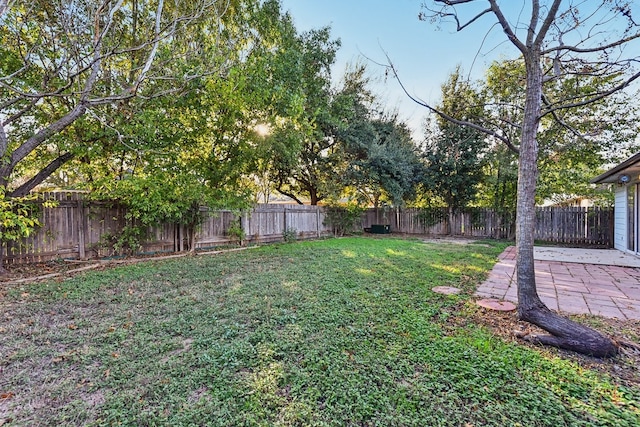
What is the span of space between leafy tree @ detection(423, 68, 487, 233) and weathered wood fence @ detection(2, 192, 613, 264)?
928 millimetres

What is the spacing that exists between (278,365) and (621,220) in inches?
419

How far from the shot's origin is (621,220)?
8.09 metres

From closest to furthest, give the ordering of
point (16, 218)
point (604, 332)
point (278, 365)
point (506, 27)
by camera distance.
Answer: point (278, 365) → point (604, 332) → point (506, 27) → point (16, 218)

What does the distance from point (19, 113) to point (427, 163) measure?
12.0 m

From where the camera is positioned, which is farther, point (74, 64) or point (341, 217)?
point (341, 217)

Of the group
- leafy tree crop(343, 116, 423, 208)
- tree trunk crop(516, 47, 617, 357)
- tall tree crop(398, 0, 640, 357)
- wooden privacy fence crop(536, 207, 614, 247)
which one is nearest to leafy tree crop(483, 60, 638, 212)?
wooden privacy fence crop(536, 207, 614, 247)

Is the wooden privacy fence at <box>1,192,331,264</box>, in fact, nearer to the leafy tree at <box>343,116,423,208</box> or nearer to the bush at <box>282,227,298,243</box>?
the bush at <box>282,227,298,243</box>

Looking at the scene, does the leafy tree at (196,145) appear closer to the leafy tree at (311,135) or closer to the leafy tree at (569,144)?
the leafy tree at (311,135)

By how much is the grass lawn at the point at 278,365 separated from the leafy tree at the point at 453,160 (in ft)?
→ 28.5

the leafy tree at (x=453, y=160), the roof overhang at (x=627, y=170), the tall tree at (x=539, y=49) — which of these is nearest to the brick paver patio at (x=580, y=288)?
the tall tree at (x=539, y=49)

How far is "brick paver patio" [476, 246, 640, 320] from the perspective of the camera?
326 cm

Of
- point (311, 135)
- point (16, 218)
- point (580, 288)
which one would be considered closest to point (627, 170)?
point (580, 288)

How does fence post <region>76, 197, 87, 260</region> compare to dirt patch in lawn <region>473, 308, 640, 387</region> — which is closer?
dirt patch in lawn <region>473, 308, 640, 387</region>

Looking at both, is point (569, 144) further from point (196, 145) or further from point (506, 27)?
point (196, 145)
